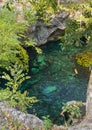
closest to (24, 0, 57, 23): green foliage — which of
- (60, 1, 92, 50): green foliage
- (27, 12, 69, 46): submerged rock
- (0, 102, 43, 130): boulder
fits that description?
(27, 12, 69, 46): submerged rock

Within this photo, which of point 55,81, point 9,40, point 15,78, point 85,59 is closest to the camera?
point 15,78

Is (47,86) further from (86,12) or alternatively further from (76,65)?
(86,12)

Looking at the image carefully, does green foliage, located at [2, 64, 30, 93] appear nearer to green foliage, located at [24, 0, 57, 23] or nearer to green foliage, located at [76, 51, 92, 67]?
green foliage, located at [76, 51, 92, 67]

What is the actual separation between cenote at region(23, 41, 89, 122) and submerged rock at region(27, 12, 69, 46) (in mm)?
649

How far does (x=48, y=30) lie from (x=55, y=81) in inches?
177

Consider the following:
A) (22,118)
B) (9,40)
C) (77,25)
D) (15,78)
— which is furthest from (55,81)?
(22,118)

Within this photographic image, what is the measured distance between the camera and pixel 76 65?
54.7 ft

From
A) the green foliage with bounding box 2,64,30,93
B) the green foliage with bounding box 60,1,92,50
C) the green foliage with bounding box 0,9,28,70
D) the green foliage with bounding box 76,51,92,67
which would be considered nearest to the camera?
the green foliage with bounding box 2,64,30,93

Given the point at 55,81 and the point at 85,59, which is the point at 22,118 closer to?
the point at 55,81

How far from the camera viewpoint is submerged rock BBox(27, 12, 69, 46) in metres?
18.2

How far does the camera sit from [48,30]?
61.6ft

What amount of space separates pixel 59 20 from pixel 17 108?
10.3 m

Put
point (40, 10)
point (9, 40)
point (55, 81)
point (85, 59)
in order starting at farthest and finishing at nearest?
point (40, 10), point (85, 59), point (55, 81), point (9, 40)

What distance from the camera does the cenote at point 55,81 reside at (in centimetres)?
1312
